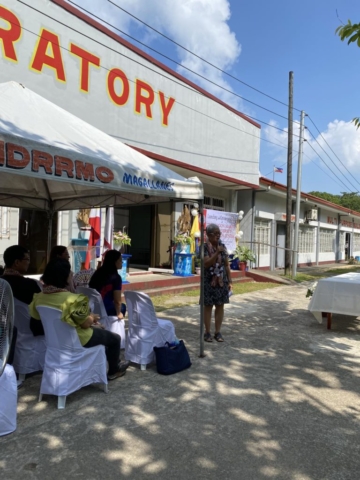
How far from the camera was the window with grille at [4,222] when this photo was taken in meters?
7.61

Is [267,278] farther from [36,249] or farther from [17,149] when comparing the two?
[17,149]

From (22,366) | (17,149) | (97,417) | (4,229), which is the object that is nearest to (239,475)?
(97,417)

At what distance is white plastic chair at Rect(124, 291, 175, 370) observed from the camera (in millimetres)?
4191

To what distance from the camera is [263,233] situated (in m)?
18.0

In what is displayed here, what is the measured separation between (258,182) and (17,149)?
43.4ft

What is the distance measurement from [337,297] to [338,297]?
2 centimetres

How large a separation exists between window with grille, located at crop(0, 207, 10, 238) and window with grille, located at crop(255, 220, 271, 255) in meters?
11.7

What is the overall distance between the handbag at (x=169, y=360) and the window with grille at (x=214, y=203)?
419 inches

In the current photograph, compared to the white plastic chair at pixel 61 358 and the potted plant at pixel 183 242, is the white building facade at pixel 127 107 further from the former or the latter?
the white plastic chair at pixel 61 358

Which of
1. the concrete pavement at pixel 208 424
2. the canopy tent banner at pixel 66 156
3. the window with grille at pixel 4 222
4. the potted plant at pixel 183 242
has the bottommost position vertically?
the concrete pavement at pixel 208 424

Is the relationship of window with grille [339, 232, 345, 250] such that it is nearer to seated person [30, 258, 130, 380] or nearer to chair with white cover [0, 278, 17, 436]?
seated person [30, 258, 130, 380]

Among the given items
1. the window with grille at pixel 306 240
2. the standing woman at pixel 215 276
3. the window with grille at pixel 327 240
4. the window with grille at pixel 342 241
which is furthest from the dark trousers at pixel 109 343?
the window with grille at pixel 342 241

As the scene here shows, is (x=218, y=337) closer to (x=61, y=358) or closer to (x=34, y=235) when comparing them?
(x=61, y=358)

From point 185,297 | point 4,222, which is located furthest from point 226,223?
point 4,222
